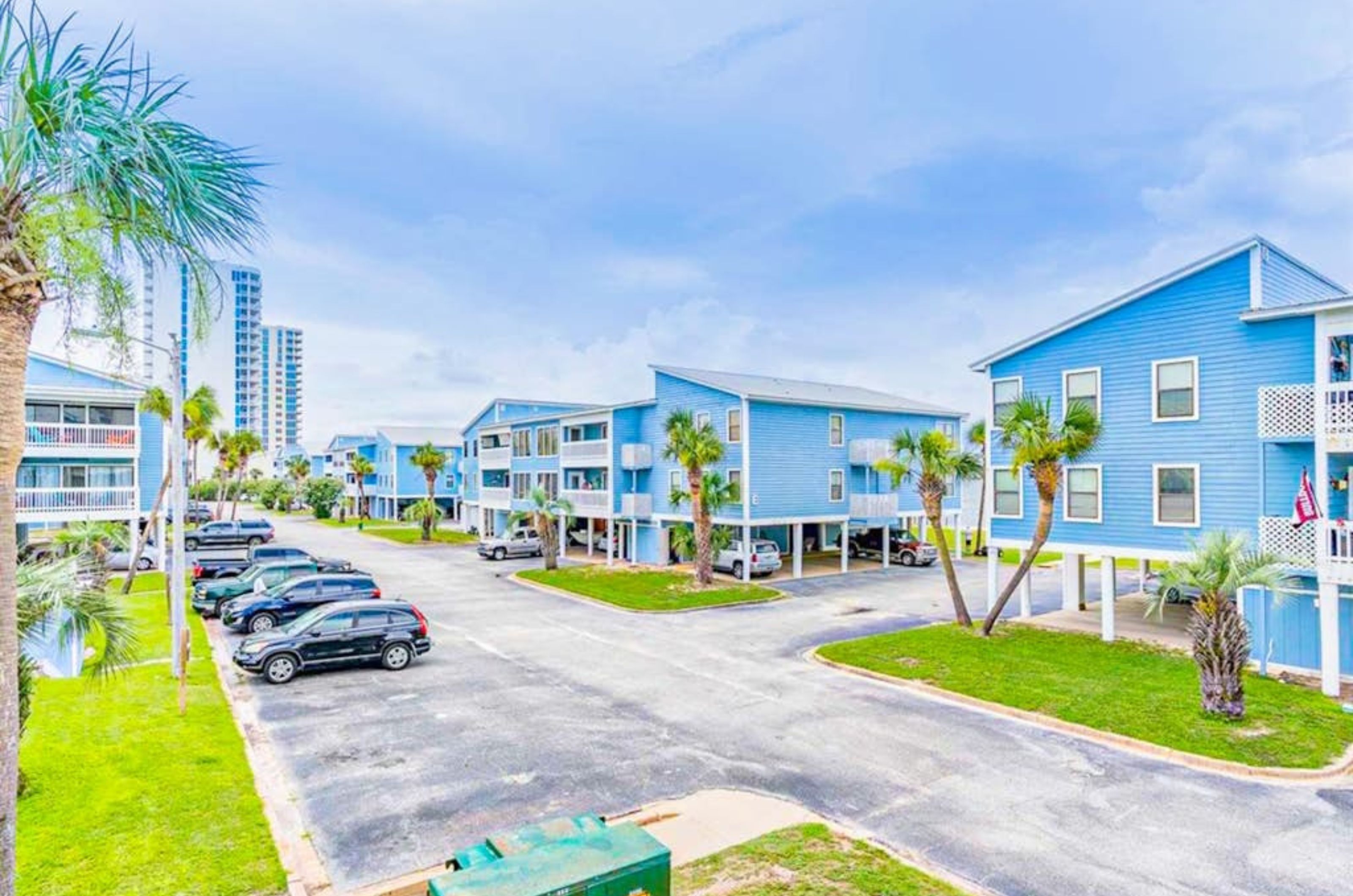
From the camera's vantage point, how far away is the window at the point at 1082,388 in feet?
63.7

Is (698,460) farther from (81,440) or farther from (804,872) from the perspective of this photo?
(81,440)

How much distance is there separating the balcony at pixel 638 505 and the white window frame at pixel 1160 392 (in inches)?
858

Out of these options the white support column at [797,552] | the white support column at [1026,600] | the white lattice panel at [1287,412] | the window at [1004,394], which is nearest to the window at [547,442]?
the white support column at [797,552]

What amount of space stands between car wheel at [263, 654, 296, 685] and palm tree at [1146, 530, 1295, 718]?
58.4 feet

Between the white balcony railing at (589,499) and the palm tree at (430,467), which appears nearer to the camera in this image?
the white balcony railing at (589,499)

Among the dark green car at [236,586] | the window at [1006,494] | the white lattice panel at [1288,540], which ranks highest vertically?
the window at [1006,494]

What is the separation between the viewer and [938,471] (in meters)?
19.9

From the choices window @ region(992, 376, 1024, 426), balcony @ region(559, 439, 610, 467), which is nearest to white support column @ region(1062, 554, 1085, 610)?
window @ region(992, 376, 1024, 426)

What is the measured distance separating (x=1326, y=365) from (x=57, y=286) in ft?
67.8

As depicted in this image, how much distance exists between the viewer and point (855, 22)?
16.5 meters

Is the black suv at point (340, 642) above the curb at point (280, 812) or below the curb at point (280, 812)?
above

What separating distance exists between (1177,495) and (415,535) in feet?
155

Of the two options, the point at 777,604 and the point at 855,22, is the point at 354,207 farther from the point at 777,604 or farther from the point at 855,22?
the point at 777,604

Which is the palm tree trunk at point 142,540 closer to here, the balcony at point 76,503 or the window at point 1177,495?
the balcony at point 76,503
